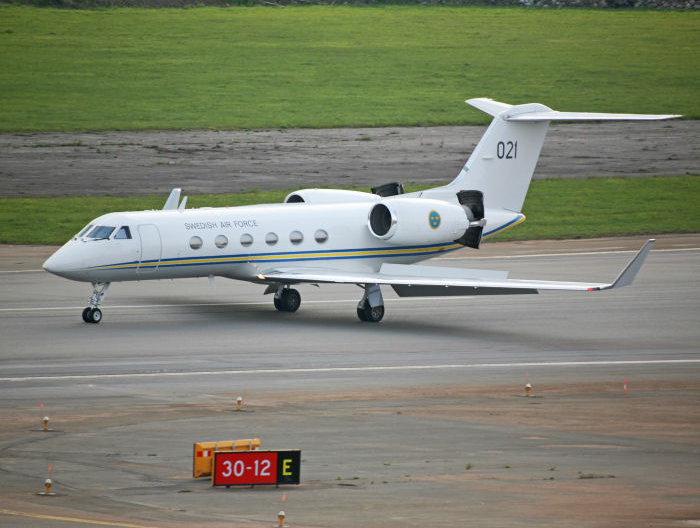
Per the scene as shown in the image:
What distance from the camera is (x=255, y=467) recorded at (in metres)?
19.3

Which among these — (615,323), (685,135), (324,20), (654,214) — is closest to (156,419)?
(615,323)

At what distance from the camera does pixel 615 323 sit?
35219 mm

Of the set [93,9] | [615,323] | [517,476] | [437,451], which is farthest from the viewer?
[93,9]

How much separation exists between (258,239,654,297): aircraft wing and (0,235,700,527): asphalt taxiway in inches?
48.1

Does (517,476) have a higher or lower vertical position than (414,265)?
lower

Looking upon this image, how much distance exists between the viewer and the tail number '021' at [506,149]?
3834cm

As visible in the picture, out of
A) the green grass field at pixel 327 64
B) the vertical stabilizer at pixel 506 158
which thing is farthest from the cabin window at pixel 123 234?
the green grass field at pixel 327 64

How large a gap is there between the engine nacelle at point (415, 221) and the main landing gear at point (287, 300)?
2.92 metres

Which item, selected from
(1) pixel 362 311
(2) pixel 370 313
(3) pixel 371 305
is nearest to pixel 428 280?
(3) pixel 371 305

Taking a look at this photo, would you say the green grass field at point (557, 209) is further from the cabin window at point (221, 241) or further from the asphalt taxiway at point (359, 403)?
the cabin window at point (221, 241)

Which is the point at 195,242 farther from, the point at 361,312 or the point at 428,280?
the point at 428,280

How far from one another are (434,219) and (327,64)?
2126 inches

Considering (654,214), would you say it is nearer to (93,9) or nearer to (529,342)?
(529,342)

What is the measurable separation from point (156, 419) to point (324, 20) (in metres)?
77.5
